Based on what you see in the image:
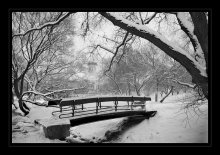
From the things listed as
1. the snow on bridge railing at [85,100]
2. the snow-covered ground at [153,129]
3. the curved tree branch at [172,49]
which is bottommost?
the snow-covered ground at [153,129]

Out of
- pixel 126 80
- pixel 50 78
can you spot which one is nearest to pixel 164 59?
pixel 126 80

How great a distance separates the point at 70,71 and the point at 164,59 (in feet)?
46.0

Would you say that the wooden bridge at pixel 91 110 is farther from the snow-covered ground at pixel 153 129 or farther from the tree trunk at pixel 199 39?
the tree trunk at pixel 199 39

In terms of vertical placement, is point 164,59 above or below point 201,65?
above

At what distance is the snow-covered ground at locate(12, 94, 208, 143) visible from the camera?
733 centimetres

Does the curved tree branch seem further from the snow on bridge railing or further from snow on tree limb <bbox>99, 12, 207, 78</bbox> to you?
the snow on bridge railing

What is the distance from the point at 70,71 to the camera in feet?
67.3

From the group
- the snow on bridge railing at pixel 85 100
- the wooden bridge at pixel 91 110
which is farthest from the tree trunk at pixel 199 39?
the snow on bridge railing at pixel 85 100

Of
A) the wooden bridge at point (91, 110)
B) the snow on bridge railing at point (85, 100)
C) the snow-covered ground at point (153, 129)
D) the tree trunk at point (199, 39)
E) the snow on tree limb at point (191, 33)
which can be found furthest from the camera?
the wooden bridge at point (91, 110)

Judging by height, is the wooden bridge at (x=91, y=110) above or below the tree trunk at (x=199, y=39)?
below

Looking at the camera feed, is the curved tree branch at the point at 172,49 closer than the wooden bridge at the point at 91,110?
Yes

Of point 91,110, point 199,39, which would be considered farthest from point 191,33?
point 91,110

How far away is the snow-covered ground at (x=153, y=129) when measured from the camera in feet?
24.1
